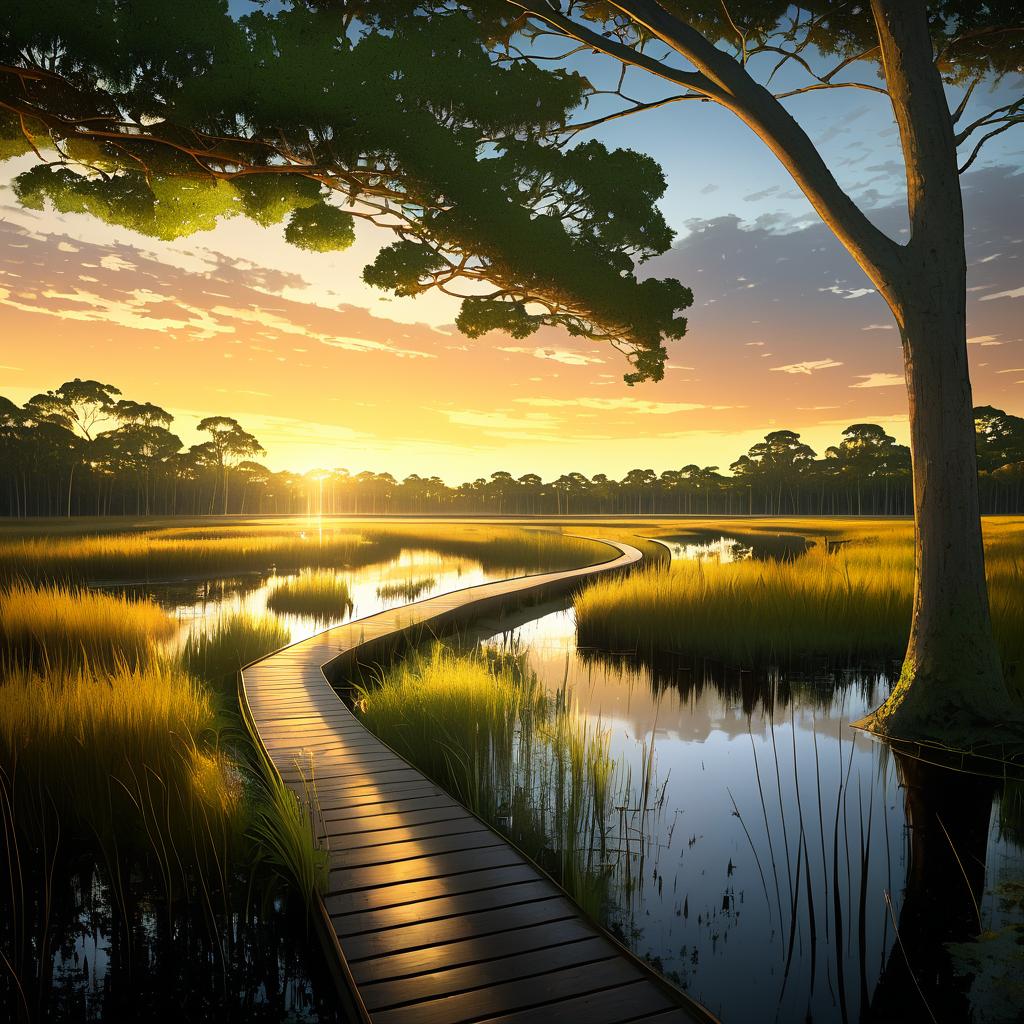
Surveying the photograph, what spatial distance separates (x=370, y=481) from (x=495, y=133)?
4353 inches

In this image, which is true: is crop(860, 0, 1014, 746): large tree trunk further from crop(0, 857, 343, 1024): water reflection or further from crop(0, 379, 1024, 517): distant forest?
crop(0, 379, 1024, 517): distant forest

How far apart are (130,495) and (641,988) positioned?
81025mm

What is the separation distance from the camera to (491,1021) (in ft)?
7.95

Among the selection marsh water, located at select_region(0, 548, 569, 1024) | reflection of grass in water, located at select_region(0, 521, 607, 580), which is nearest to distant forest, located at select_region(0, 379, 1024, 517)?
reflection of grass in water, located at select_region(0, 521, 607, 580)

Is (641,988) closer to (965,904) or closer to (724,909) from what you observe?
(724,909)

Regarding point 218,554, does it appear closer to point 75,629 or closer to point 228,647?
point 75,629

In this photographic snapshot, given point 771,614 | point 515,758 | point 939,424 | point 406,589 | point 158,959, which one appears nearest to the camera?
point 158,959

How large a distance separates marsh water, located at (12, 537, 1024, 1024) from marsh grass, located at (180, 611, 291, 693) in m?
4.95

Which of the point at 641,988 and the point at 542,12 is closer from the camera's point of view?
the point at 641,988

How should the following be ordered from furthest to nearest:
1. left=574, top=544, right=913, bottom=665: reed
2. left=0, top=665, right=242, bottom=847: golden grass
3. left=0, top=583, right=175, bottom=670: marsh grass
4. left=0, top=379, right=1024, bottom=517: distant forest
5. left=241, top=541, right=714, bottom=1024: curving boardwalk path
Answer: left=0, top=379, right=1024, bottom=517: distant forest, left=574, top=544, right=913, bottom=665: reed, left=0, top=583, right=175, bottom=670: marsh grass, left=0, top=665, right=242, bottom=847: golden grass, left=241, top=541, right=714, bottom=1024: curving boardwalk path

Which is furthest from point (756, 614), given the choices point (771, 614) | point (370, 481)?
point (370, 481)

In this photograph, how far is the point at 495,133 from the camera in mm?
8906

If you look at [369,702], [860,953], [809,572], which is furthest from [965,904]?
[809,572]

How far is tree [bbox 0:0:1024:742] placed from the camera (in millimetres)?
5980
